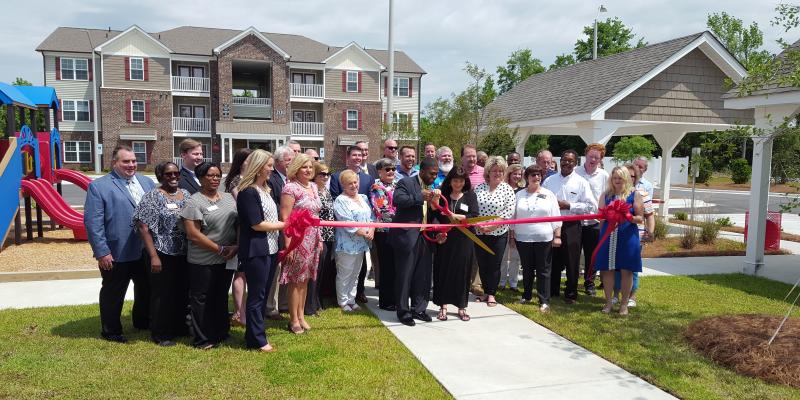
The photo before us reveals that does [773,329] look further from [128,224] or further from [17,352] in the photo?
[17,352]

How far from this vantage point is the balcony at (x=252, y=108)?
36781 mm

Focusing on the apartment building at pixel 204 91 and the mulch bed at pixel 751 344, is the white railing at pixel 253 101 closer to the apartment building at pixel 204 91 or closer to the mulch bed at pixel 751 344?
the apartment building at pixel 204 91

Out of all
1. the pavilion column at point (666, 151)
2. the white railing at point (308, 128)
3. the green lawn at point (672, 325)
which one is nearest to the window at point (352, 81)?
the white railing at point (308, 128)

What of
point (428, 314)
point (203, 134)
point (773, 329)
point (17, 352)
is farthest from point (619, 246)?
point (203, 134)

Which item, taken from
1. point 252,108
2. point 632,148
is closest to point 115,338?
point 632,148

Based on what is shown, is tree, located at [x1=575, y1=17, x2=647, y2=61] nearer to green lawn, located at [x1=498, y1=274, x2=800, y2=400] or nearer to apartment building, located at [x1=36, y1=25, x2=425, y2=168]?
apartment building, located at [x1=36, y1=25, x2=425, y2=168]

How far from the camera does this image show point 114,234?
5.16m

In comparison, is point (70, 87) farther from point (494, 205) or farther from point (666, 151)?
point (494, 205)

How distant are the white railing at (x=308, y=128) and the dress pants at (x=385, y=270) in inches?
1237

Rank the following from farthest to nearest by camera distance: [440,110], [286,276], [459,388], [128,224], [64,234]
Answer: [440,110] < [64,234] < [286,276] < [128,224] < [459,388]

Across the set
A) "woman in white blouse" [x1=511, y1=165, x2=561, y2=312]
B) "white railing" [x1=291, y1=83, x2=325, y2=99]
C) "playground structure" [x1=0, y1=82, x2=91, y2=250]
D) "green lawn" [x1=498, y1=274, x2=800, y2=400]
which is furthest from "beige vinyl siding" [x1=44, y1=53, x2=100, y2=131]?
"green lawn" [x1=498, y1=274, x2=800, y2=400]

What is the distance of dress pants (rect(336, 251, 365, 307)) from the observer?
252 inches

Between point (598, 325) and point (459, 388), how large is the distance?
95.5 inches

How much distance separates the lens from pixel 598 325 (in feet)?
20.1
